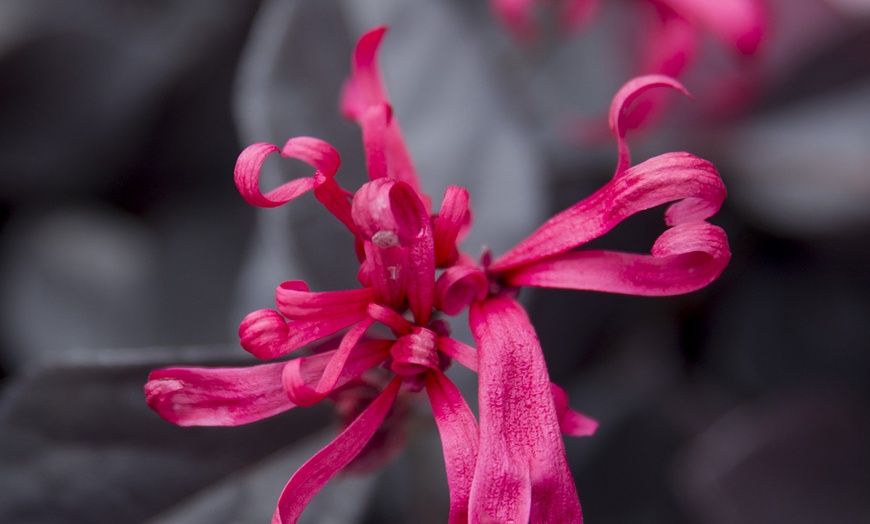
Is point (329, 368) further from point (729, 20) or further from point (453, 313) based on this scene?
point (729, 20)

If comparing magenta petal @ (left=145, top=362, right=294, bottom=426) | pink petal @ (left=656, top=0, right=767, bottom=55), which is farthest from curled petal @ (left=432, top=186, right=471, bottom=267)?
pink petal @ (left=656, top=0, right=767, bottom=55)

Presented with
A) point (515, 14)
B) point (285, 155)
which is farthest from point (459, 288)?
point (515, 14)

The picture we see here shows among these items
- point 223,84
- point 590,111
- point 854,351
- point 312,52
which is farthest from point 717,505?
point 223,84

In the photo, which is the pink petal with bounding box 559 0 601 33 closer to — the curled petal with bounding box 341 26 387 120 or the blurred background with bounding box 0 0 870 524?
the blurred background with bounding box 0 0 870 524

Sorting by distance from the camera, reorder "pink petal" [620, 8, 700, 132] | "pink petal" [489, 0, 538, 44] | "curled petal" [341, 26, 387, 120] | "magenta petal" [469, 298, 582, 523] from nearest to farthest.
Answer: "magenta petal" [469, 298, 582, 523], "curled petal" [341, 26, 387, 120], "pink petal" [620, 8, 700, 132], "pink petal" [489, 0, 538, 44]

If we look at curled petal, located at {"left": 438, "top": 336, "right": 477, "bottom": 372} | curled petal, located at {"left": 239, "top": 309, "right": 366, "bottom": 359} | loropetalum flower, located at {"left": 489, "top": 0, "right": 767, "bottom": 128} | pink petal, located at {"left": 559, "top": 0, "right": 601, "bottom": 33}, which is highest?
pink petal, located at {"left": 559, "top": 0, "right": 601, "bottom": 33}

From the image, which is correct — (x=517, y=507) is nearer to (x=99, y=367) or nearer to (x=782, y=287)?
(x=99, y=367)

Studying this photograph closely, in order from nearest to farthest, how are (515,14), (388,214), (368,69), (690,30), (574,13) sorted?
1. (388,214)
2. (368,69)
3. (690,30)
4. (515,14)
5. (574,13)

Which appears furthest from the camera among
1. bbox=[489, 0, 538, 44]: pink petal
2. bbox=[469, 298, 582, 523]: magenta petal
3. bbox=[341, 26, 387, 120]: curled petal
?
bbox=[489, 0, 538, 44]: pink petal
